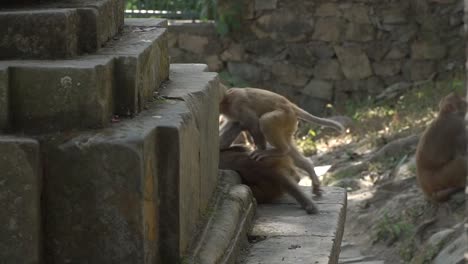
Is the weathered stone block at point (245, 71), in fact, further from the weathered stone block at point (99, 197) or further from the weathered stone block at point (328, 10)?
the weathered stone block at point (99, 197)

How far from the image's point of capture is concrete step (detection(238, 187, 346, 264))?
4.87 m

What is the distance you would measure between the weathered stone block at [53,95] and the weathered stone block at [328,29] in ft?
33.5

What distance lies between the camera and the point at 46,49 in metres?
4.12

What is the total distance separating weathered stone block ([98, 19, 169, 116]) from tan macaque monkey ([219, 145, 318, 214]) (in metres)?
1.25

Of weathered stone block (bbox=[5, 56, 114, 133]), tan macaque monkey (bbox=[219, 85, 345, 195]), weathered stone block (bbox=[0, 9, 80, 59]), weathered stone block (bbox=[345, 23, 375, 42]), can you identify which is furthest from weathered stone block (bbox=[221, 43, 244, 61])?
weathered stone block (bbox=[5, 56, 114, 133])

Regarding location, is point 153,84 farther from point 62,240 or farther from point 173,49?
Answer: point 173,49

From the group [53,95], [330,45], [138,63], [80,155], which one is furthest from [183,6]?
[80,155]

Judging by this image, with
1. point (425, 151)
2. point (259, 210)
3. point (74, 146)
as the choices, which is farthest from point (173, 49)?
point (74, 146)

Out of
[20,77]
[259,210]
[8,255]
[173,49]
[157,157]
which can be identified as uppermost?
[20,77]

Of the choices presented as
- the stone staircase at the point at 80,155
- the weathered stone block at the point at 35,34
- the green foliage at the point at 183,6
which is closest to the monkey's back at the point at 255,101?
the stone staircase at the point at 80,155

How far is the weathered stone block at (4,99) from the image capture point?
3.84 m

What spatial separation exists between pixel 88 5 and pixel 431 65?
9.82 m

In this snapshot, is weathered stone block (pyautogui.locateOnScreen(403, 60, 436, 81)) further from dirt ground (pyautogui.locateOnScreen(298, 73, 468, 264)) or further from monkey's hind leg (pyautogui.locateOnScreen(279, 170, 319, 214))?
monkey's hind leg (pyautogui.locateOnScreen(279, 170, 319, 214))

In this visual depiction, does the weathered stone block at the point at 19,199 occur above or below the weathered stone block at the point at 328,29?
above
